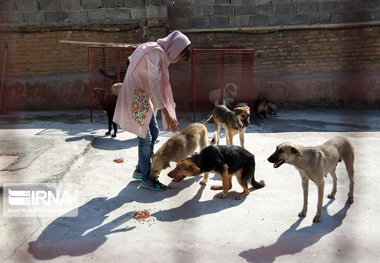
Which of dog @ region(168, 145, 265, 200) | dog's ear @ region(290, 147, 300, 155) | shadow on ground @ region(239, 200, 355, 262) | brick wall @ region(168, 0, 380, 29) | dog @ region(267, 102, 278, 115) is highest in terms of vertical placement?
brick wall @ region(168, 0, 380, 29)

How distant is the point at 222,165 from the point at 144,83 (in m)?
1.33

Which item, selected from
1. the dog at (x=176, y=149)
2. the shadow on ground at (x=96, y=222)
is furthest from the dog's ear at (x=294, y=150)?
the dog at (x=176, y=149)

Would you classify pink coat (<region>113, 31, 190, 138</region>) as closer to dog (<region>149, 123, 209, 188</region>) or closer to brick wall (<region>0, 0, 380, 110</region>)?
dog (<region>149, 123, 209, 188</region>)

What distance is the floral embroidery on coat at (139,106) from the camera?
395 centimetres

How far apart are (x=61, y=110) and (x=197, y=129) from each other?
618cm

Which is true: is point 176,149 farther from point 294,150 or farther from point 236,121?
point 236,121

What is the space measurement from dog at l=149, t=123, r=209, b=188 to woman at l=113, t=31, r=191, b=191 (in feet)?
0.34

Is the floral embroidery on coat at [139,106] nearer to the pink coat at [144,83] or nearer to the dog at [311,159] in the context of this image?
the pink coat at [144,83]

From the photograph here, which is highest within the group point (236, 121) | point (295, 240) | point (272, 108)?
point (236, 121)

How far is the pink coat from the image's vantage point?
12.2ft

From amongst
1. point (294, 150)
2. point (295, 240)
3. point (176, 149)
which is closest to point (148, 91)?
point (176, 149)

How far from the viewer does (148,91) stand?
13.1ft

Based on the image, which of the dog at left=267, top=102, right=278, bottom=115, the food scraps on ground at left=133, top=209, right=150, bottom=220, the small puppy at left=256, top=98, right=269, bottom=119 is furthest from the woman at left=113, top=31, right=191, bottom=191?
the dog at left=267, top=102, right=278, bottom=115

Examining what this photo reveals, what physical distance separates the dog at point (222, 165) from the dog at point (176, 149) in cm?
38
